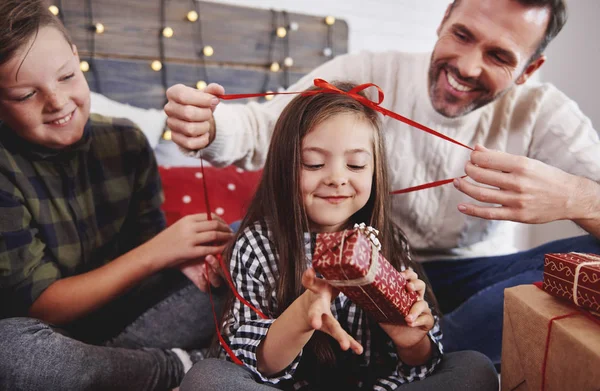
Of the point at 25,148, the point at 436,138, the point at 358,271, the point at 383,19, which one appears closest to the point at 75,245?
the point at 25,148

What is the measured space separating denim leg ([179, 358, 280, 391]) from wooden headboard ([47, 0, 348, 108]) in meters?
1.21

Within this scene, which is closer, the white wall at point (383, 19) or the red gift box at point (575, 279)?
the red gift box at point (575, 279)

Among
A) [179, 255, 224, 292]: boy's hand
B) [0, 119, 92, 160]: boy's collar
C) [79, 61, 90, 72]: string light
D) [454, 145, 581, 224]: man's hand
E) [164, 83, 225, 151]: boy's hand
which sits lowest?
[179, 255, 224, 292]: boy's hand

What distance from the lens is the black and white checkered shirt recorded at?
85 cm

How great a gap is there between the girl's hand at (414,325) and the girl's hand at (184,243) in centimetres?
45

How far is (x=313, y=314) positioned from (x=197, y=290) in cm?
57

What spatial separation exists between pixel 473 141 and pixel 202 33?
42.3 inches

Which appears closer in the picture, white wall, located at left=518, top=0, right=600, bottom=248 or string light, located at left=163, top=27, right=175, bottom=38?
string light, located at left=163, top=27, right=175, bottom=38

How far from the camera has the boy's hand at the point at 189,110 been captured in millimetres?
962

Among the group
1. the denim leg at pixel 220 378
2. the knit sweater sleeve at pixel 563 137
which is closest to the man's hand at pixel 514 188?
the knit sweater sleeve at pixel 563 137

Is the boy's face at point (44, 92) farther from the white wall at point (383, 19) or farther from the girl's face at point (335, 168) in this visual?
the white wall at point (383, 19)

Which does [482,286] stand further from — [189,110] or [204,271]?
[189,110]

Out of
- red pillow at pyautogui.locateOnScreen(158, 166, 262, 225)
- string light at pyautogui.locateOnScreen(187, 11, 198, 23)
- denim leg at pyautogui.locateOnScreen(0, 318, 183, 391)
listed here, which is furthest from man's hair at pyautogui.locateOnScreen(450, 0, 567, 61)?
denim leg at pyautogui.locateOnScreen(0, 318, 183, 391)

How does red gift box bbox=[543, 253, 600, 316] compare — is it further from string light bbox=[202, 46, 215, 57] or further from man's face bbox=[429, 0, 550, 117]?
string light bbox=[202, 46, 215, 57]
